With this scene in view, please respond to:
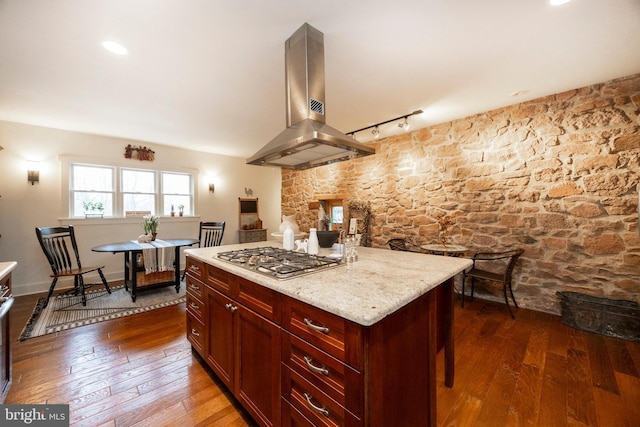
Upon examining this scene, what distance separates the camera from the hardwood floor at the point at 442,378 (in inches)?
57.5

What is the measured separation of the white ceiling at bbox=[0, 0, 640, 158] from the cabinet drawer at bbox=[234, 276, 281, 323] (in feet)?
5.77

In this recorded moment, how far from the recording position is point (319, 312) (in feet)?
3.20

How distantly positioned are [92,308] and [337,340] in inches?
143

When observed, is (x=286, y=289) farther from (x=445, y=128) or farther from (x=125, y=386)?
(x=445, y=128)

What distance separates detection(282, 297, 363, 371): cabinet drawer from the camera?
851mm

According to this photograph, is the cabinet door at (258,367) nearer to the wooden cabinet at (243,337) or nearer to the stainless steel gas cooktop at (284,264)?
the wooden cabinet at (243,337)

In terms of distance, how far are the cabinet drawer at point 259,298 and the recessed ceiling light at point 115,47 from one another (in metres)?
2.09

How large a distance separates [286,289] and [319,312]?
0.64ft

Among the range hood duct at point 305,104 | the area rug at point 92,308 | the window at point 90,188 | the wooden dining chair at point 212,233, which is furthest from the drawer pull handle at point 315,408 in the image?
the window at point 90,188

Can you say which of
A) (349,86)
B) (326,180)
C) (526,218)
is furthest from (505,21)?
(326,180)

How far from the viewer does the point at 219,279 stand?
1.64 metres

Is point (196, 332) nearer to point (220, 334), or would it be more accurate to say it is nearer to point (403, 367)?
point (220, 334)

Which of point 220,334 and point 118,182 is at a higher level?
point 118,182

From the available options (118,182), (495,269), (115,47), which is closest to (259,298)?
(115,47)
